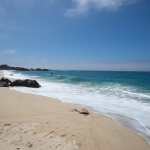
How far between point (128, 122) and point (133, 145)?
Answer: 2.24 metres

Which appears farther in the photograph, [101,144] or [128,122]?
[128,122]

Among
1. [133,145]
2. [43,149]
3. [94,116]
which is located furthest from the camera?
[94,116]

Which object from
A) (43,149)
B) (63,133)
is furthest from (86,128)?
(43,149)

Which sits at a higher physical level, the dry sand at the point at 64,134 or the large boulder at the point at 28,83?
the large boulder at the point at 28,83

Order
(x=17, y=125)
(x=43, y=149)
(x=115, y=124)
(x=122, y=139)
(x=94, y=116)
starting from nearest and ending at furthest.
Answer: (x=43, y=149) → (x=122, y=139) → (x=17, y=125) → (x=115, y=124) → (x=94, y=116)

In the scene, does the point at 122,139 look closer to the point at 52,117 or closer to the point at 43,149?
the point at 43,149

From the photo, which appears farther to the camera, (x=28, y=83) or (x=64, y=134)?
(x=28, y=83)

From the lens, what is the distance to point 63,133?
527 cm

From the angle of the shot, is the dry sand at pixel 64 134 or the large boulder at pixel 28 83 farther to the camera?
the large boulder at pixel 28 83

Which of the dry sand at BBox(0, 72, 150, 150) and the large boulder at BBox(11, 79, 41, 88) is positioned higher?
the large boulder at BBox(11, 79, 41, 88)

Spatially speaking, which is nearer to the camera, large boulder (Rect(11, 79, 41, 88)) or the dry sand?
the dry sand

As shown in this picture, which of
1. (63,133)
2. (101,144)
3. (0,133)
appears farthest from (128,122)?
(0,133)

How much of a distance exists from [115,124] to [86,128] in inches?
57.2

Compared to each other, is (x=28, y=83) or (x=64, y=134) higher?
(x=28, y=83)
